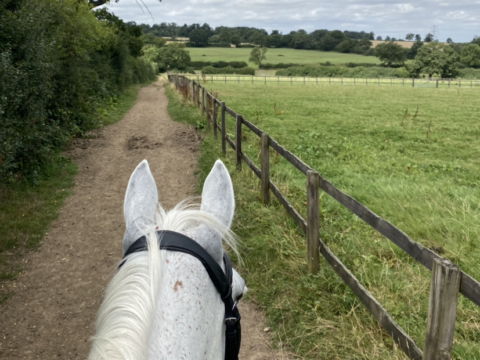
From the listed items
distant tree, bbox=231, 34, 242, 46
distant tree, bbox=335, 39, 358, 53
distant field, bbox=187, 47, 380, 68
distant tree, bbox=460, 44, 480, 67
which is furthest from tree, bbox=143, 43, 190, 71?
distant tree, bbox=335, 39, 358, 53

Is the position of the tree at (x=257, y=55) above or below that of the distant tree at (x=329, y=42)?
below

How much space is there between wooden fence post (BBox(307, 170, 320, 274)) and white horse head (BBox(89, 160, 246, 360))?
2.15 meters

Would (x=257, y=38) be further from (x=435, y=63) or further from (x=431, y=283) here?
(x=431, y=283)

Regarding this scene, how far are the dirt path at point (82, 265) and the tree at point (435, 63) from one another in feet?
196

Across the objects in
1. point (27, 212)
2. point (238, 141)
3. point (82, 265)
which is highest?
point (238, 141)

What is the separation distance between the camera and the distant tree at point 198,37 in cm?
11419

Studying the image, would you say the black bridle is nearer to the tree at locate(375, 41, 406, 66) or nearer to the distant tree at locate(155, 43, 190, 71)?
the distant tree at locate(155, 43, 190, 71)

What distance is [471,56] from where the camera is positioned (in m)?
74.6

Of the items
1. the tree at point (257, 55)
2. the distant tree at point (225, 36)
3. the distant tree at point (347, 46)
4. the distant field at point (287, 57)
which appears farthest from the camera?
the distant tree at point (225, 36)

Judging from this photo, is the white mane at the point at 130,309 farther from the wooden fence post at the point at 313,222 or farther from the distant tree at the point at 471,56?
the distant tree at the point at 471,56

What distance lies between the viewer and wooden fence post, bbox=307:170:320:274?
3.47 meters

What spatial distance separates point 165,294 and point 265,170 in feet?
13.8

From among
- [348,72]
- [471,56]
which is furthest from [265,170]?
[471,56]

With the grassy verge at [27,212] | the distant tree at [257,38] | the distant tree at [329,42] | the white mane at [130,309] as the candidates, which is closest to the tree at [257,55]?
the distant tree at [329,42]
